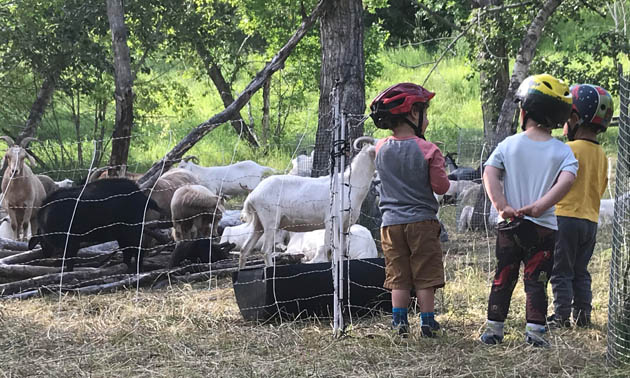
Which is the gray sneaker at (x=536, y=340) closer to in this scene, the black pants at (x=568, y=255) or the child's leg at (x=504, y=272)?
the child's leg at (x=504, y=272)

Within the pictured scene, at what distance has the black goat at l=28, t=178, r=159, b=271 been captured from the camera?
811 centimetres

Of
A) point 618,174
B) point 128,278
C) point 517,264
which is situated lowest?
point 128,278

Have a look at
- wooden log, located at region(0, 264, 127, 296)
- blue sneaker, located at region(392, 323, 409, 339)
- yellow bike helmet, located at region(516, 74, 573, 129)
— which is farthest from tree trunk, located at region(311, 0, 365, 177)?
yellow bike helmet, located at region(516, 74, 573, 129)

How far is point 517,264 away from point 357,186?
7.03 feet

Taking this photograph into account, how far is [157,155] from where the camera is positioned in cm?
2098

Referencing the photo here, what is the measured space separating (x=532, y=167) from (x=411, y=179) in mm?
724

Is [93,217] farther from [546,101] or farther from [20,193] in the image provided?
[546,101]

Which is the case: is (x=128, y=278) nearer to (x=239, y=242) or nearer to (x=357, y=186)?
(x=239, y=242)

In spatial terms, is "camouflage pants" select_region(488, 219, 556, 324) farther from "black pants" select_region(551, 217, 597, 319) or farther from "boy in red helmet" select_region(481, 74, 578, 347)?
"black pants" select_region(551, 217, 597, 319)

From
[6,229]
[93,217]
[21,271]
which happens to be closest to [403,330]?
[93,217]

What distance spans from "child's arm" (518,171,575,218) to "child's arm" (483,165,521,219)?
78mm

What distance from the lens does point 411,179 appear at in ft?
16.8

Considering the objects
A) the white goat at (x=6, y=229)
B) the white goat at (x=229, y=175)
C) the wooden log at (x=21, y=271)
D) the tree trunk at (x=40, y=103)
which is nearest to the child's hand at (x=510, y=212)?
the wooden log at (x=21, y=271)

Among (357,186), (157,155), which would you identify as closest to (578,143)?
(357,186)
